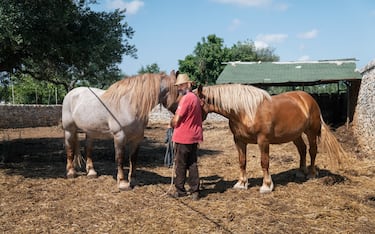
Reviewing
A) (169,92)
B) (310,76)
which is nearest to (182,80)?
(169,92)

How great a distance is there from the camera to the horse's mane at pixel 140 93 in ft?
Answer: 17.5

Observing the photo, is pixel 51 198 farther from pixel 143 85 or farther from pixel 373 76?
pixel 373 76

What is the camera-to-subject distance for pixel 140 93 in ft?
17.5

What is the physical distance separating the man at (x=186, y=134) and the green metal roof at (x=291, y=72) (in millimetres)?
10037

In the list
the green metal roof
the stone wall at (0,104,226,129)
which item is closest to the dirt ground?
the green metal roof

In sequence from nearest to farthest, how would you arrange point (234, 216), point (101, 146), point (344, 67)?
point (234, 216), point (101, 146), point (344, 67)

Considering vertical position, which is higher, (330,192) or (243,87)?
(243,87)

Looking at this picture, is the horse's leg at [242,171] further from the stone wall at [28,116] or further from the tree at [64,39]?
the stone wall at [28,116]

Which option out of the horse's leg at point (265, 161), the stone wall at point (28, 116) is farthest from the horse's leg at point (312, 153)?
the stone wall at point (28, 116)

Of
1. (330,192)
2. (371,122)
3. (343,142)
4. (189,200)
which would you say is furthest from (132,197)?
(343,142)

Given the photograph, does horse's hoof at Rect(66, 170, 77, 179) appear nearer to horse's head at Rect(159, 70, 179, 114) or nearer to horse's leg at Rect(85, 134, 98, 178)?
horse's leg at Rect(85, 134, 98, 178)

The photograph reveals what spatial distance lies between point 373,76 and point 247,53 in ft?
102

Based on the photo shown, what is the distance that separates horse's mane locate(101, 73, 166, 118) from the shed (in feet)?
33.3

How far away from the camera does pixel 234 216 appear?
409 cm
